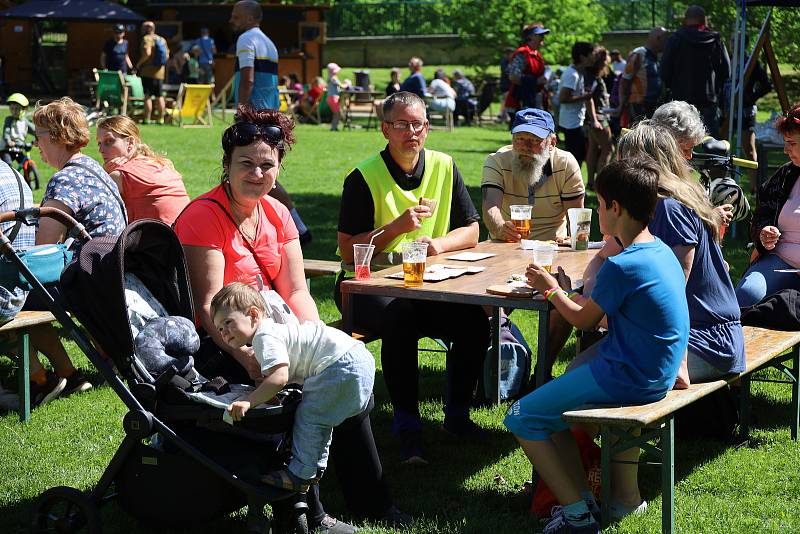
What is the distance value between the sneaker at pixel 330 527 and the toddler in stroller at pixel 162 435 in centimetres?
14

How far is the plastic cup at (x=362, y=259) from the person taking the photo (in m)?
4.80

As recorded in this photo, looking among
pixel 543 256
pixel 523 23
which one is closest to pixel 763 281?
pixel 543 256

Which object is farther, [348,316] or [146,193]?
[146,193]

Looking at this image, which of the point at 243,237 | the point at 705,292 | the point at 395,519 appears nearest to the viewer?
the point at 395,519

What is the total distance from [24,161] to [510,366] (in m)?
8.52

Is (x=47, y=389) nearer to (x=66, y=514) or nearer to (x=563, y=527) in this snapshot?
(x=66, y=514)

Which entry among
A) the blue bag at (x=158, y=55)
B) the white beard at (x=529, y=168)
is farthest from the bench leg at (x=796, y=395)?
the blue bag at (x=158, y=55)

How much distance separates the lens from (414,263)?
4.62 meters

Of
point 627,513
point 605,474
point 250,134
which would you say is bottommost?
point 627,513

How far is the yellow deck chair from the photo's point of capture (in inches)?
910

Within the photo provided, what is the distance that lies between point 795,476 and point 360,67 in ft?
114

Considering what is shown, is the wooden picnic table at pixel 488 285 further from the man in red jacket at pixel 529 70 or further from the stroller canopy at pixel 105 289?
the man in red jacket at pixel 529 70

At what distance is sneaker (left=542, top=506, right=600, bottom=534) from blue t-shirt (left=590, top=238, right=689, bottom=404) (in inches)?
19.0

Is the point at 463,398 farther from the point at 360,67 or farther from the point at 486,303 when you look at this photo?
the point at 360,67
